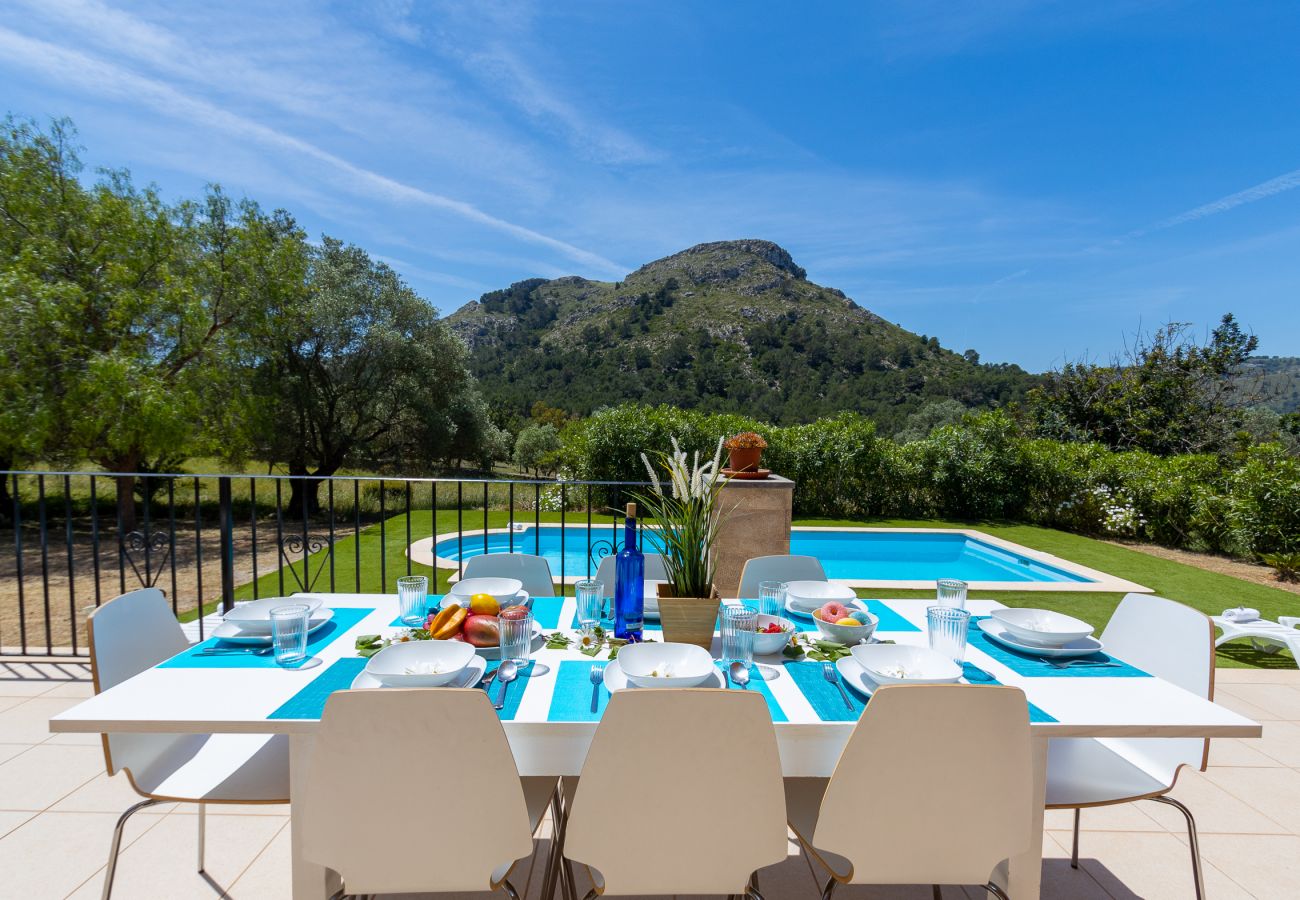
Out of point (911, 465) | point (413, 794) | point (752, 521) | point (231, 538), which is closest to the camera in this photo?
point (413, 794)

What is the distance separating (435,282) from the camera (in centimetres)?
1209

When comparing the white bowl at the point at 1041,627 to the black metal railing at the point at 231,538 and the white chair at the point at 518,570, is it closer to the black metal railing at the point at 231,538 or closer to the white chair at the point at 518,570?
the black metal railing at the point at 231,538

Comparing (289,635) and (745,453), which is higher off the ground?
(745,453)

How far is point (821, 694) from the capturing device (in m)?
1.38

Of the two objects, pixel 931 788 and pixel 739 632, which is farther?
pixel 739 632

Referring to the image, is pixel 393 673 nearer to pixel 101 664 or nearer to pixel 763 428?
pixel 101 664

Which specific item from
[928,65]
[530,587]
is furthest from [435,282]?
[530,587]

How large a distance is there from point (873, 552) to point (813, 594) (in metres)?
6.67

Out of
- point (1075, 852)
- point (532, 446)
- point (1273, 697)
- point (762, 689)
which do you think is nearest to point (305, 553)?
point (762, 689)

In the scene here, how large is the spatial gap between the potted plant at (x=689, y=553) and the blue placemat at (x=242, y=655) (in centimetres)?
90

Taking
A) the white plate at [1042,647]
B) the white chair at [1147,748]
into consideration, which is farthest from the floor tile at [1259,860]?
the white plate at [1042,647]

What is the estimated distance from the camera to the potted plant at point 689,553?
5.33ft

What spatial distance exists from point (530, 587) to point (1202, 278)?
18.7m

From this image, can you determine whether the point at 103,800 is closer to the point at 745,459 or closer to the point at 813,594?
the point at 813,594
